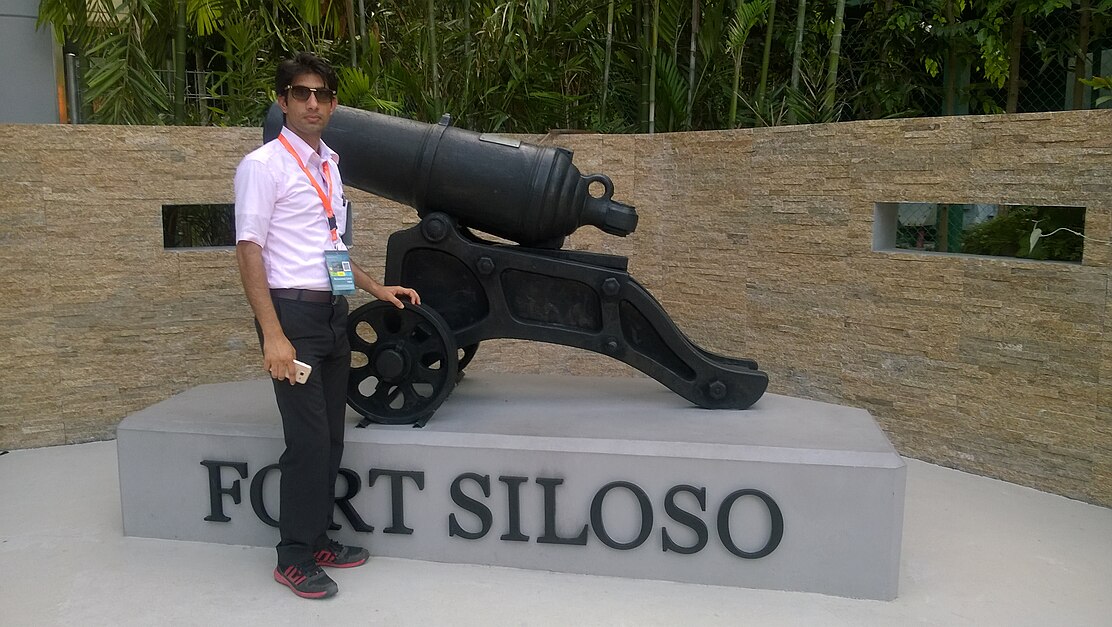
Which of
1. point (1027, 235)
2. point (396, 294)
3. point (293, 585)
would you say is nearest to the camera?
point (293, 585)

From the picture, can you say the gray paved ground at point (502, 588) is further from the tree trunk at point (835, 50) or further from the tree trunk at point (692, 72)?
the tree trunk at point (692, 72)

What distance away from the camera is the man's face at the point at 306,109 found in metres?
2.85

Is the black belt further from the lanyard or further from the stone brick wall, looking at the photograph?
the stone brick wall

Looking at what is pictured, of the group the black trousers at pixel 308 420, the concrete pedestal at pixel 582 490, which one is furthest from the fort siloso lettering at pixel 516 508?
the black trousers at pixel 308 420

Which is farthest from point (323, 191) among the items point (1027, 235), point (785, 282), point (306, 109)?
point (1027, 235)

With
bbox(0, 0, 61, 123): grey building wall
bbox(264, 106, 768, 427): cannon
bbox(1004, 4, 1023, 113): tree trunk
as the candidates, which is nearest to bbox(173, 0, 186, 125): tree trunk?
bbox(0, 0, 61, 123): grey building wall

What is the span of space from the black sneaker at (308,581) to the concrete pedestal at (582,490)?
323 millimetres

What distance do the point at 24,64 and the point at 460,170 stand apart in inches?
194

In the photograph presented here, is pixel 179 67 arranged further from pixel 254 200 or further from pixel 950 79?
pixel 950 79

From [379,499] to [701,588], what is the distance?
1138 millimetres

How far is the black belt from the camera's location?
2889 millimetres

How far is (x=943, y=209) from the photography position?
5.59 meters

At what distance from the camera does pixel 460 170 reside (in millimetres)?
3445

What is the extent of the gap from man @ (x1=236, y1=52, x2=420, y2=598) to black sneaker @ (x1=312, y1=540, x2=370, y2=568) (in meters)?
0.09
